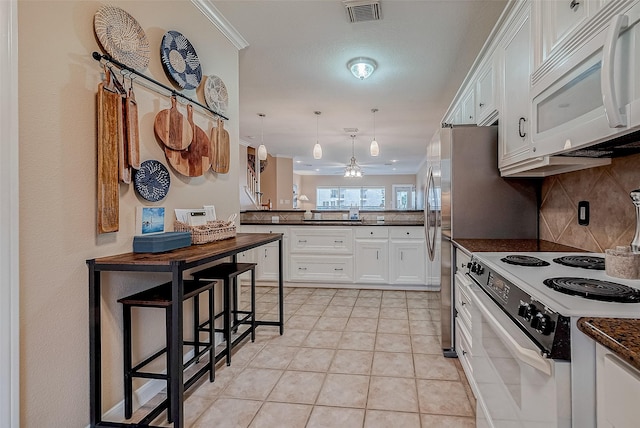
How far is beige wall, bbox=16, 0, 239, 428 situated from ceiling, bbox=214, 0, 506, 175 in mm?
1183

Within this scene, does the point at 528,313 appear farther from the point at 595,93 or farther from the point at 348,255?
the point at 348,255

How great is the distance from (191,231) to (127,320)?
0.58 m

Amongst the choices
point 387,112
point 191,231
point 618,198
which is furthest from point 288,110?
point 618,198

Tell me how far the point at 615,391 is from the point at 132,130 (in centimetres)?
194

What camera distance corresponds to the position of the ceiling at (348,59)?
238cm

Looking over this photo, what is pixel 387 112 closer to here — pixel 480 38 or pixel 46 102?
pixel 480 38

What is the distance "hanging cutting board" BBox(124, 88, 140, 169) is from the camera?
1612 mm

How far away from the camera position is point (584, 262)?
4.63 feet

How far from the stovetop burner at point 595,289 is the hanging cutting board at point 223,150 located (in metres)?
2.16

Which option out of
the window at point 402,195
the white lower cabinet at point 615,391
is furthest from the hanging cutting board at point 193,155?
the window at point 402,195

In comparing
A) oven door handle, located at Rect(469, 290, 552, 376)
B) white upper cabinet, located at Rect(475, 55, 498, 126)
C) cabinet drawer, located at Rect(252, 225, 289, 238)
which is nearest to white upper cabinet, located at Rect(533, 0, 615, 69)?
white upper cabinet, located at Rect(475, 55, 498, 126)

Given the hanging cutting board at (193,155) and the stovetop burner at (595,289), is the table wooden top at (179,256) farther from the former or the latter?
the stovetop burner at (595,289)

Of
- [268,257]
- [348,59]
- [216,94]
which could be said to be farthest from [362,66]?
[268,257]

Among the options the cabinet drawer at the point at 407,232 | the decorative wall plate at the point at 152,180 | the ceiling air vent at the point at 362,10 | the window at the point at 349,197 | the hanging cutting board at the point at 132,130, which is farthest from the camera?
the window at the point at 349,197
